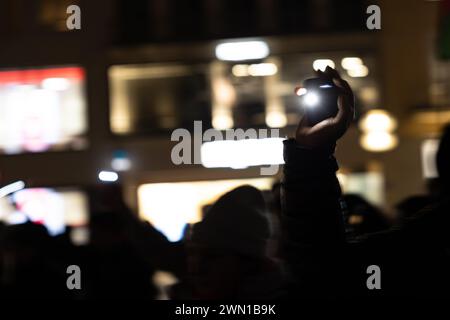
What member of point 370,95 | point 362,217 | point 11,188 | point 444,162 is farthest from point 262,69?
point 444,162

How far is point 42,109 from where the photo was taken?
2.23m

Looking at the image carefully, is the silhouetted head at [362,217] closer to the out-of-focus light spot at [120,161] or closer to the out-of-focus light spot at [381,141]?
the out-of-focus light spot at [381,141]

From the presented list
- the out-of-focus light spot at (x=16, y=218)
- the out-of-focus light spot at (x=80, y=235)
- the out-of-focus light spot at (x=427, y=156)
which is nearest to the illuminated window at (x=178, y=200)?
the out-of-focus light spot at (x=80, y=235)

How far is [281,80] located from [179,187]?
0.60 metres

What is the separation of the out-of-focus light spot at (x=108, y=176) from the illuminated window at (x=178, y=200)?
7 centimetres

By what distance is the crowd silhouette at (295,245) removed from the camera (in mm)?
1279

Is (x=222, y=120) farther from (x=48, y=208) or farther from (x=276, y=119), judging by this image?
(x=48, y=208)

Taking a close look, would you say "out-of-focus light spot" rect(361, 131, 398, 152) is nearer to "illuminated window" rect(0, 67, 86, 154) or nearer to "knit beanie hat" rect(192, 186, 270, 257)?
"knit beanie hat" rect(192, 186, 270, 257)

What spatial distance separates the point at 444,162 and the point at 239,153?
43 cm

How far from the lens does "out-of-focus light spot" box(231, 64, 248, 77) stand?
88.6 inches

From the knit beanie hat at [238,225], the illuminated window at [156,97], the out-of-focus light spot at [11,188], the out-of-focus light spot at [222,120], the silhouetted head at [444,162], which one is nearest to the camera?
the silhouetted head at [444,162]

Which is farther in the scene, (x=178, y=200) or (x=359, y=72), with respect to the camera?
(x=359, y=72)

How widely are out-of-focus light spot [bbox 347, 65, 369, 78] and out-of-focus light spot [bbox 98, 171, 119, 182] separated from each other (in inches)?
26.6

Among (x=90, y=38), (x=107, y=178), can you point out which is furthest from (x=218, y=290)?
(x=90, y=38)
